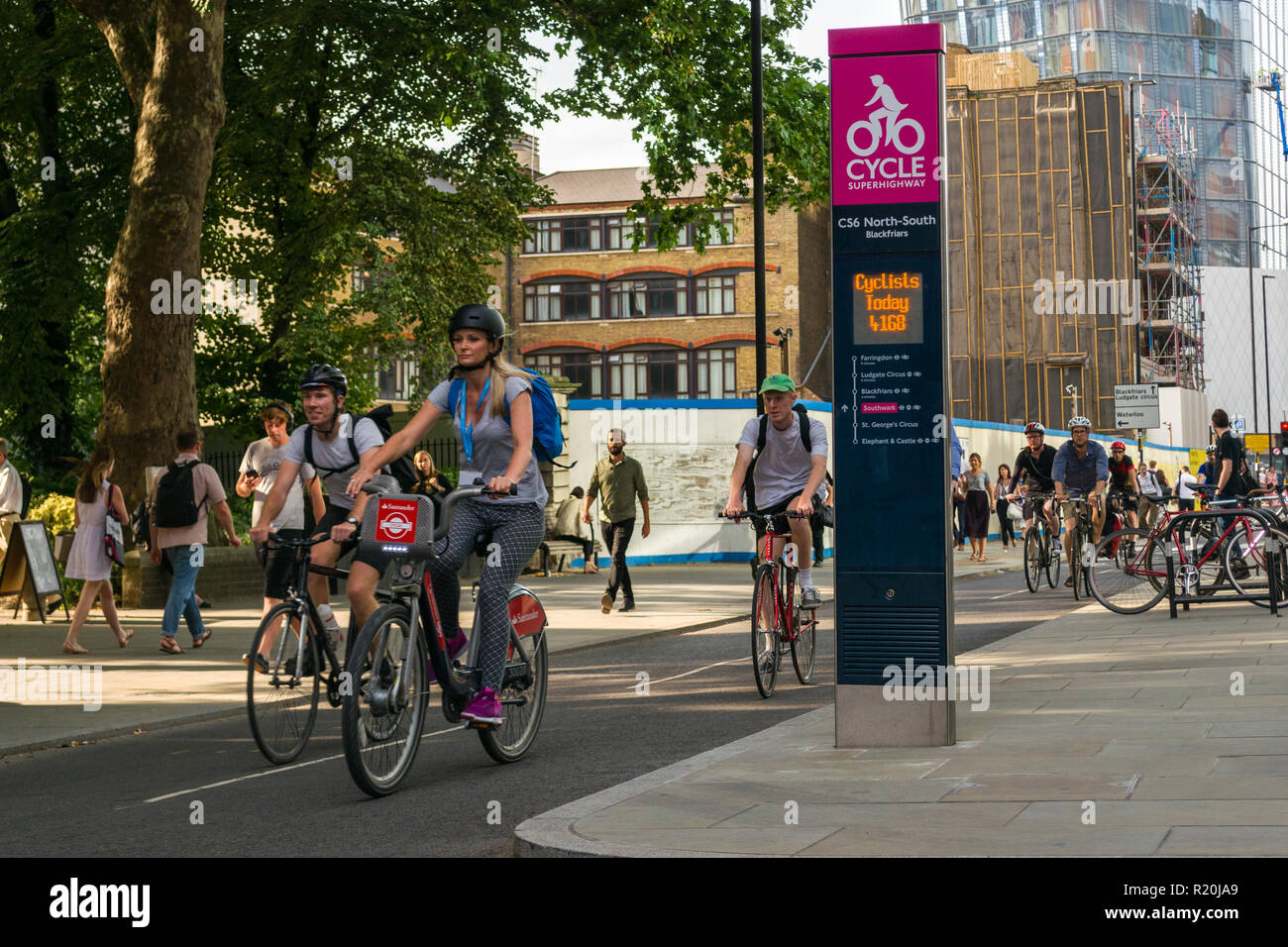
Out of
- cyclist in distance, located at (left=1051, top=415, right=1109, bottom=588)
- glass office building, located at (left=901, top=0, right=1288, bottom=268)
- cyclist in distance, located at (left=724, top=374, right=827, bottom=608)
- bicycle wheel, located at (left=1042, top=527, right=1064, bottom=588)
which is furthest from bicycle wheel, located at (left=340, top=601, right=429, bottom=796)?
glass office building, located at (left=901, top=0, right=1288, bottom=268)

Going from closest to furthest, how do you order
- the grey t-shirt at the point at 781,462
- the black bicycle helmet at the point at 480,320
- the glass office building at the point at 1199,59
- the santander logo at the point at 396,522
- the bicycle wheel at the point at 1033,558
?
1. the santander logo at the point at 396,522
2. the black bicycle helmet at the point at 480,320
3. the grey t-shirt at the point at 781,462
4. the bicycle wheel at the point at 1033,558
5. the glass office building at the point at 1199,59

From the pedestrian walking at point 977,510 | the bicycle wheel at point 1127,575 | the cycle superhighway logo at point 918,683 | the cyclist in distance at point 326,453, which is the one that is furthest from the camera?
the pedestrian walking at point 977,510

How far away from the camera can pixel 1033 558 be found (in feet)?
60.7

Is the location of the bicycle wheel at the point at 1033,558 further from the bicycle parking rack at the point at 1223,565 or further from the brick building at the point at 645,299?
the brick building at the point at 645,299

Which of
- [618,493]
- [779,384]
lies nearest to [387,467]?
[779,384]

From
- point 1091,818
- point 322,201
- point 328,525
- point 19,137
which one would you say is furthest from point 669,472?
point 1091,818

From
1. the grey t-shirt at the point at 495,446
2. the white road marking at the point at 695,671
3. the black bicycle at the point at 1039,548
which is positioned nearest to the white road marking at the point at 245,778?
the grey t-shirt at the point at 495,446

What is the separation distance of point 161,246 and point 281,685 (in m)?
11.4

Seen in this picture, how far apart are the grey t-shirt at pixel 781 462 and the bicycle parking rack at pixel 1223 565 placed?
202 inches

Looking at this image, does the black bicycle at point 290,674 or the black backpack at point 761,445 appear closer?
the black bicycle at point 290,674

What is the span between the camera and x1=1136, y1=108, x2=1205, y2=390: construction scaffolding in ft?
225

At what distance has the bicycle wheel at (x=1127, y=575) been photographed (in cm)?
1438

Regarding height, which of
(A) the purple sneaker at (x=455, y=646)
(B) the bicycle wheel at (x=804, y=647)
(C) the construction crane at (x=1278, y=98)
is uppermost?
(C) the construction crane at (x=1278, y=98)

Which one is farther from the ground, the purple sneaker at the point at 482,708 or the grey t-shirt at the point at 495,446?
the grey t-shirt at the point at 495,446
